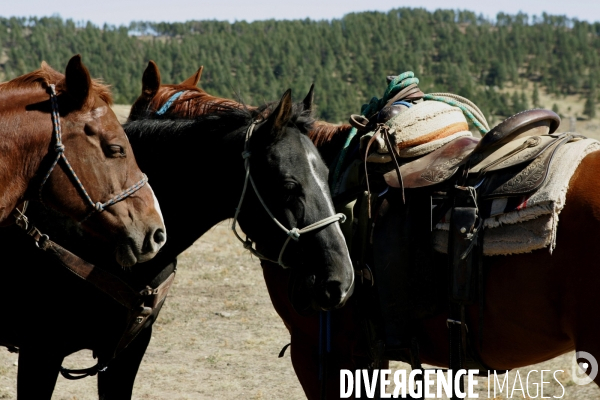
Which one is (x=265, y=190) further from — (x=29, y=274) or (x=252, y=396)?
(x=252, y=396)

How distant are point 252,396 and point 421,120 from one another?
259 centimetres

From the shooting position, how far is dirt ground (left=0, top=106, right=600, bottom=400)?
474 centimetres

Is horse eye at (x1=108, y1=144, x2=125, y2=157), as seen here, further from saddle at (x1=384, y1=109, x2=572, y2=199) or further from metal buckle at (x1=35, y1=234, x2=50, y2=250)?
saddle at (x1=384, y1=109, x2=572, y2=199)

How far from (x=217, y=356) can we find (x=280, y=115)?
3362 mm

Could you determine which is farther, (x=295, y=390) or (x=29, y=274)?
(x=295, y=390)

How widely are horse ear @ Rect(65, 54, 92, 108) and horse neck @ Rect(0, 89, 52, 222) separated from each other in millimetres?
120

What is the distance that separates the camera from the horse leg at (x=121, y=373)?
3.16 meters

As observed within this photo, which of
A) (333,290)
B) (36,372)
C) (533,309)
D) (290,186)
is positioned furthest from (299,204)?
(36,372)

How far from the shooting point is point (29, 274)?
291 cm

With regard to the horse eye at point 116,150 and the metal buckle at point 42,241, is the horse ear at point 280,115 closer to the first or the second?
the horse eye at point 116,150

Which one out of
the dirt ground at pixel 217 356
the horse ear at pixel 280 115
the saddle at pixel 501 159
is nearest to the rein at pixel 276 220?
the horse ear at pixel 280 115

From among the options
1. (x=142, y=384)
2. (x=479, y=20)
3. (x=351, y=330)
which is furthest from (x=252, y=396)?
(x=479, y=20)

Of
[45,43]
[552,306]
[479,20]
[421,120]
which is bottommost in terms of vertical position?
[552,306]

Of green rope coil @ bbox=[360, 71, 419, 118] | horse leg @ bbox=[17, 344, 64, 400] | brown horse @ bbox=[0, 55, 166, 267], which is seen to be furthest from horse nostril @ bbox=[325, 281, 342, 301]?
horse leg @ bbox=[17, 344, 64, 400]
